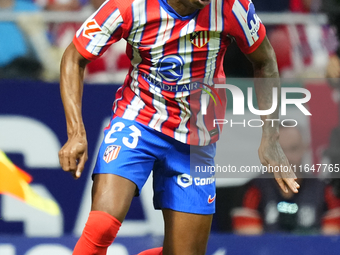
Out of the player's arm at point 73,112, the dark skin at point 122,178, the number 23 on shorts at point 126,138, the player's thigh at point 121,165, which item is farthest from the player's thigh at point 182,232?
the player's arm at point 73,112

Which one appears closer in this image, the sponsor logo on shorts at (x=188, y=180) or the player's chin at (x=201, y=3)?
the player's chin at (x=201, y=3)

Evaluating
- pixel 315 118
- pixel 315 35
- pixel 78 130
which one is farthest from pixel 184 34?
pixel 315 35

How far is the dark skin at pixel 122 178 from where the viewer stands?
7.63ft

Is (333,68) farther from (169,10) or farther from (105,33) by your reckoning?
(105,33)

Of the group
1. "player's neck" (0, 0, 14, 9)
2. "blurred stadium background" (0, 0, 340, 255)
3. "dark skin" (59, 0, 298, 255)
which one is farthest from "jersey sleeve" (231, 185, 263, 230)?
"player's neck" (0, 0, 14, 9)

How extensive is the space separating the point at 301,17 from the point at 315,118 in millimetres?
835

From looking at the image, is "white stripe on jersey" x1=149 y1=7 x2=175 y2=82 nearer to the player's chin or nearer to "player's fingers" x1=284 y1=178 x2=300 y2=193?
the player's chin

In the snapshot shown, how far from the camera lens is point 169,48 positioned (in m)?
2.58

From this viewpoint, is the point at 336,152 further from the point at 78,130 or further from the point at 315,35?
the point at 78,130

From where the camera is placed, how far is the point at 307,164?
3.89m

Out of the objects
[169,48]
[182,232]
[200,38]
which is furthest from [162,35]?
[182,232]

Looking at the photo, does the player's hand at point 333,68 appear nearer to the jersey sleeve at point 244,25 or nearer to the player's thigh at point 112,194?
the jersey sleeve at point 244,25

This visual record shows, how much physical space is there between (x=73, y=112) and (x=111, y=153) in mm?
271

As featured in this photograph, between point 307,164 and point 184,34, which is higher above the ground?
point 184,34
